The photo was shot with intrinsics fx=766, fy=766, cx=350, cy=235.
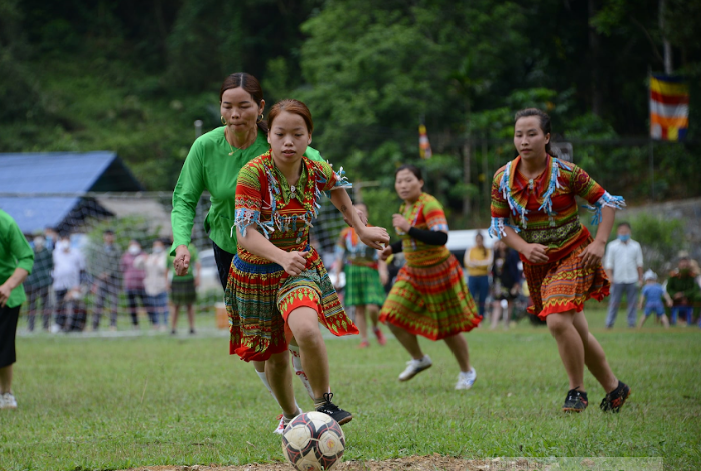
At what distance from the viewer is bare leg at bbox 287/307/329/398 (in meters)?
3.99

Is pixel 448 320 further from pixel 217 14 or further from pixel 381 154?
pixel 217 14

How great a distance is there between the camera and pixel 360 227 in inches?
179

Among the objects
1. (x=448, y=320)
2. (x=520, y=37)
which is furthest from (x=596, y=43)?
(x=448, y=320)

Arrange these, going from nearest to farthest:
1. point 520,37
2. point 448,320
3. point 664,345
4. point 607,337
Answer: point 448,320 < point 664,345 < point 607,337 < point 520,37

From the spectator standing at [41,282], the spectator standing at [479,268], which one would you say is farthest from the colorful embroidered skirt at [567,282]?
the spectator standing at [41,282]

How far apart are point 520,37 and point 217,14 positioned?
1958 cm

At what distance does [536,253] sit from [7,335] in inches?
176

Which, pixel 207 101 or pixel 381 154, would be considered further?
pixel 207 101

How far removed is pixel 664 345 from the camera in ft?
35.7

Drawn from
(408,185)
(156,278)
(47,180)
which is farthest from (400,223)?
(47,180)

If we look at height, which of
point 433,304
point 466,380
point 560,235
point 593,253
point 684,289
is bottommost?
point 684,289

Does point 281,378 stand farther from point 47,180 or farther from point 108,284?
point 47,180

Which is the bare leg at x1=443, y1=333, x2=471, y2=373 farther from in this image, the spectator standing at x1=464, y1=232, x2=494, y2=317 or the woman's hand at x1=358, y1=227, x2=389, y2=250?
the spectator standing at x1=464, y1=232, x2=494, y2=317

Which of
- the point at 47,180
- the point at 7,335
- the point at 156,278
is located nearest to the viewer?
the point at 7,335
